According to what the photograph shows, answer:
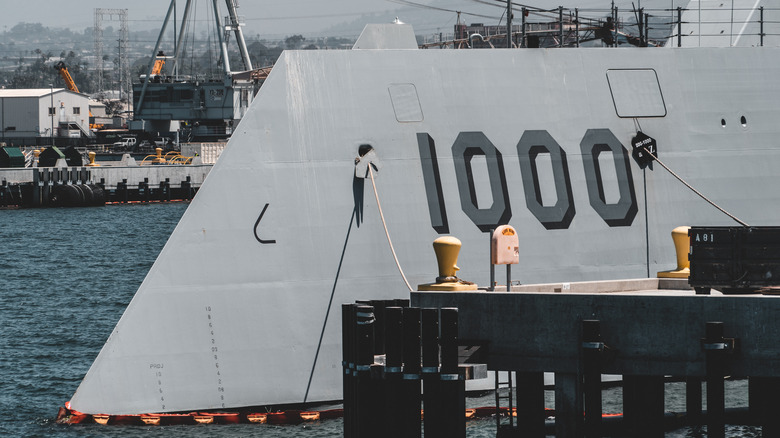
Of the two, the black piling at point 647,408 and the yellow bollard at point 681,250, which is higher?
the yellow bollard at point 681,250

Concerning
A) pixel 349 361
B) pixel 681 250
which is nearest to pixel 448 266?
pixel 349 361

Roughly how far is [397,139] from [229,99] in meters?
106

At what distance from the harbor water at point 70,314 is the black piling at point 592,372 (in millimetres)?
4520

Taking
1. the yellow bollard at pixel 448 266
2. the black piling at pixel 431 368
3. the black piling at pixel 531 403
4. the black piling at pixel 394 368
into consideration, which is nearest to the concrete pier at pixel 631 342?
the black piling at pixel 531 403

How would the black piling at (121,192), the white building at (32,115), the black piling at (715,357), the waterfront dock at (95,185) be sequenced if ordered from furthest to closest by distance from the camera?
the white building at (32,115) < the black piling at (121,192) < the waterfront dock at (95,185) < the black piling at (715,357)

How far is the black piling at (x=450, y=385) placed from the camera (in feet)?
39.9

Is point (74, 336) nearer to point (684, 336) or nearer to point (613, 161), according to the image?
point (613, 161)

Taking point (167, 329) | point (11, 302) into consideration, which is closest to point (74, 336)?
point (11, 302)

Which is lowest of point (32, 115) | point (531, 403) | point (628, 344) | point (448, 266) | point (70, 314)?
point (70, 314)

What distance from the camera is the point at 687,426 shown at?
16.6m

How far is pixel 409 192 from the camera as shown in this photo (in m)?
16.8

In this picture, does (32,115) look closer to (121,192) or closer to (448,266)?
(121,192)

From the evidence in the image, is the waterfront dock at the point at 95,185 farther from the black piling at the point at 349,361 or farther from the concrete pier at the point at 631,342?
the concrete pier at the point at 631,342

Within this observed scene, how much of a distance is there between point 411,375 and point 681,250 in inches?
212
